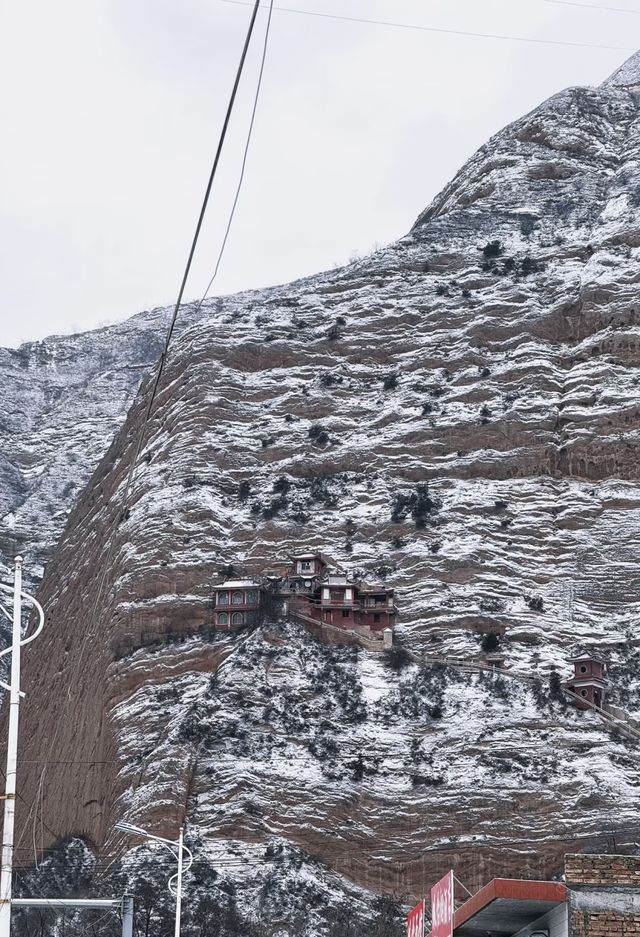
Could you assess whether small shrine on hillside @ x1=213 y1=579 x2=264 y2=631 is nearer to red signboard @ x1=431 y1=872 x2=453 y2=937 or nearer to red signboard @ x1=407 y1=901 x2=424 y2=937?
red signboard @ x1=407 y1=901 x2=424 y2=937

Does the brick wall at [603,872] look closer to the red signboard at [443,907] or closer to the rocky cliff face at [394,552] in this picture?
the red signboard at [443,907]

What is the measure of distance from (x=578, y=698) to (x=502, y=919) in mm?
71575

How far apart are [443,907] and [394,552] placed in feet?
275

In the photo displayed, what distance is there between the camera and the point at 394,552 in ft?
357

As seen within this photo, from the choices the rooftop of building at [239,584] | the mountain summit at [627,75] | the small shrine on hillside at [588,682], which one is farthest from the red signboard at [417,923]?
the mountain summit at [627,75]

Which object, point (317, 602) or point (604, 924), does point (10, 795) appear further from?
point (317, 602)

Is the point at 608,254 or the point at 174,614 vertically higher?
the point at 608,254

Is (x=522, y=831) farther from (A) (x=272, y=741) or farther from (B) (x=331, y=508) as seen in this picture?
(B) (x=331, y=508)

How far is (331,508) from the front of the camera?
113 meters

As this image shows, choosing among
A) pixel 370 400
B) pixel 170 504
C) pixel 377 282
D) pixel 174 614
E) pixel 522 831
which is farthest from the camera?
pixel 377 282

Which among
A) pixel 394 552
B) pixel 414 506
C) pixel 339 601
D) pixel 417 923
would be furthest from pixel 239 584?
pixel 417 923

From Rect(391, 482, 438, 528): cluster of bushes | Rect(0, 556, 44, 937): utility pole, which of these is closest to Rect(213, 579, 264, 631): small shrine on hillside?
Rect(391, 482, 438, 528): cluster of bushes

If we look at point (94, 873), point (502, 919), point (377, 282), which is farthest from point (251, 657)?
point (502, 919)

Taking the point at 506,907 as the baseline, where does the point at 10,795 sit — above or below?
above
